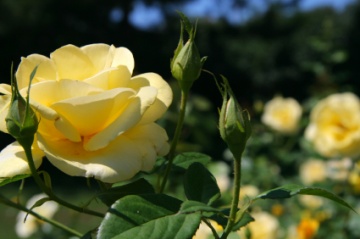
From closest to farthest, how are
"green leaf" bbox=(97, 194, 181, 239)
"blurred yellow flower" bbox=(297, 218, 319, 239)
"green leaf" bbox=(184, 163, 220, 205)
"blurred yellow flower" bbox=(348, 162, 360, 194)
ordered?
1. "green leaf" bbox=(97, 194, 181, 239)
2. "green leaf" bbox=(184, 163, 220, 205)
3. "blurred yellow flower" bbox=(297, 218, 319, 239)
4. "blurred yellow flower" bbox=(348, 162, 360, 194)

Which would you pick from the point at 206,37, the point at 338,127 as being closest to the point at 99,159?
the point at 338,127

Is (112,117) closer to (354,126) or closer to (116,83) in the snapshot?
(116,83)

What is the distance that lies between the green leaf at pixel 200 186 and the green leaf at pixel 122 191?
4 centimetres

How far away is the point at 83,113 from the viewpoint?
394 millimetres

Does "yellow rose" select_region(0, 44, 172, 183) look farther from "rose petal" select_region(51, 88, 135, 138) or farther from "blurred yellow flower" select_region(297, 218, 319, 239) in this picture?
"blurred yellow flower" select_region(297, 218, 319, 239)

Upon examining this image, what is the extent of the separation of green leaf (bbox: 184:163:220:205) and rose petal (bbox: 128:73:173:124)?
0.07 meters

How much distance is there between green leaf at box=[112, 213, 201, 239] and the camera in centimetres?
35

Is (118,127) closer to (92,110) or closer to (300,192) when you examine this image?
(92,110)

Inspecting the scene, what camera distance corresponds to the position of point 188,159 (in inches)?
20.4

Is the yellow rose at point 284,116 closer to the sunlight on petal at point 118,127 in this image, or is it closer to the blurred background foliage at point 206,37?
the sunlight on petal at point 118,127

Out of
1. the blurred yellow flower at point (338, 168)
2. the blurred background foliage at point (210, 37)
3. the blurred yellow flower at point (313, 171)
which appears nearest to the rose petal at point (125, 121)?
the blurred yellow flower at point (338, 168)

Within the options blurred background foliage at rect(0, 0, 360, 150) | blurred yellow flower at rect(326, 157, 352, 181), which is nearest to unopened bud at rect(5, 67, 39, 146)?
blurred yellow flower at rect(326, 157, 352, 181)

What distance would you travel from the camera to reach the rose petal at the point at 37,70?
41 cm

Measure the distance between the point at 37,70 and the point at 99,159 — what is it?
80 mm
